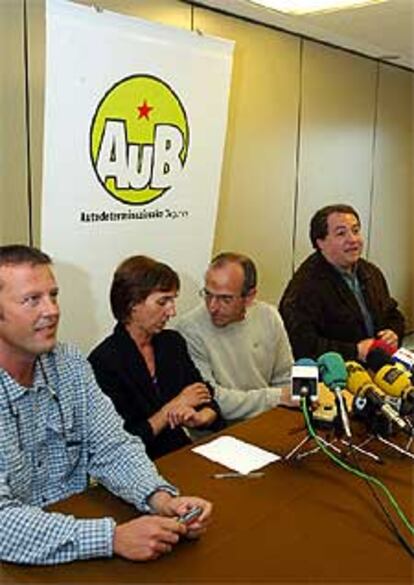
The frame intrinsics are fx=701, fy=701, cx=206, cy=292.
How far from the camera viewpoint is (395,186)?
5910 millimetres

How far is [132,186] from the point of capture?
3.07 metres

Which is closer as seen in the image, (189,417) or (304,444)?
(304,444)

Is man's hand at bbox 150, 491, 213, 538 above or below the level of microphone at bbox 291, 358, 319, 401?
below

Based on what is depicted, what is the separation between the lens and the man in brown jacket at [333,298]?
9.75 ft

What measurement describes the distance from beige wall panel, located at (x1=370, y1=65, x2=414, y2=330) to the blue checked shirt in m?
4.18

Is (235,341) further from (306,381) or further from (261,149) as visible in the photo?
(261,149)

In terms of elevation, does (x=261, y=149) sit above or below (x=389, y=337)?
above

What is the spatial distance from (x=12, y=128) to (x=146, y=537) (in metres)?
1.98

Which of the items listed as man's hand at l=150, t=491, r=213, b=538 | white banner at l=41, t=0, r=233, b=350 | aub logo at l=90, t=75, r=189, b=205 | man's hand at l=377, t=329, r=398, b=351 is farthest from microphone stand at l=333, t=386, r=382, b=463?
aub logo at l=90, t=75, r=189, b=205

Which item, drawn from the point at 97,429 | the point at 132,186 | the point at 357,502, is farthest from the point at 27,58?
the point at 357,502

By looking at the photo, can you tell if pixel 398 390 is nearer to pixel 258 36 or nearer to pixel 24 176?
pixel 24 176

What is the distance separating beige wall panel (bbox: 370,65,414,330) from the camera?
5566 mm

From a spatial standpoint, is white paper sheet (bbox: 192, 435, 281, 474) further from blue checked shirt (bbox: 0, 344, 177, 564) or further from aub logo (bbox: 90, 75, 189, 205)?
aub logo (bbox: 90, 75, 189, 205)

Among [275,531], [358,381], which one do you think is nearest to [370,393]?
[358,381]
